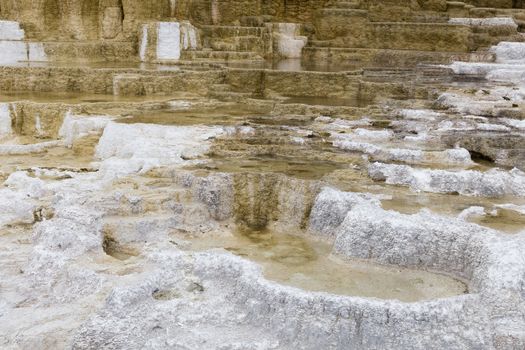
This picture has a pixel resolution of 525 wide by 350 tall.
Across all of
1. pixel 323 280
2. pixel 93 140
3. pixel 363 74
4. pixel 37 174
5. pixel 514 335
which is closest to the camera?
pixel 514 335

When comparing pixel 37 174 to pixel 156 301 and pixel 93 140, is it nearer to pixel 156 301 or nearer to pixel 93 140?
pixel 93 140

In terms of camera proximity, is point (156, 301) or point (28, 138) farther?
point (28, 138)

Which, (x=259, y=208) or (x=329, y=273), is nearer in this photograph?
(x=329, y=273)

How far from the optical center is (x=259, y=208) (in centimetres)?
515

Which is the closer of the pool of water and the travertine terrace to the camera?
the travertine terrace

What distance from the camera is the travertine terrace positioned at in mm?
3434

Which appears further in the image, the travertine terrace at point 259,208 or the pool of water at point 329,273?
the pool of water at point 329,273

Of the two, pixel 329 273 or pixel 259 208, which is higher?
pixel 259 208

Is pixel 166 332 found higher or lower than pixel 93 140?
lower

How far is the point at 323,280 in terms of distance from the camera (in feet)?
12.9

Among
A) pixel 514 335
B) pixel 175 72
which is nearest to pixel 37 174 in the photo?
pixel 175 72

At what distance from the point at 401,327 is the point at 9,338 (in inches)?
Result: 87.1

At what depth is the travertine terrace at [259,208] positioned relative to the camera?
343 cm

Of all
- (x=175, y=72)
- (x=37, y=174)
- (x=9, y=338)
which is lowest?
(x=9, y=338)
